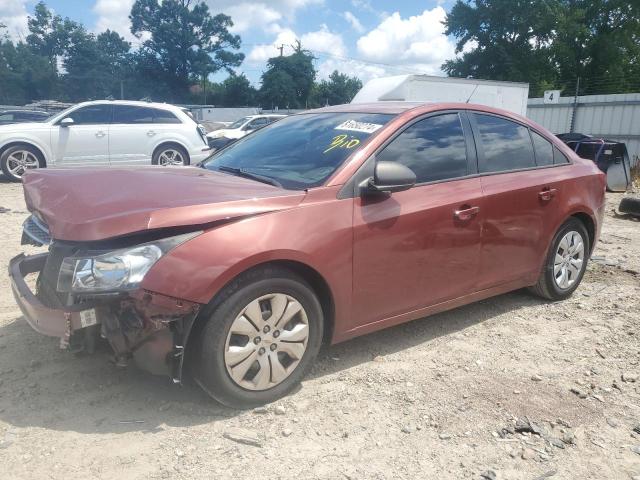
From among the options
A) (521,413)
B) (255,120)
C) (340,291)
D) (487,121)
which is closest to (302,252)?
(340,291)

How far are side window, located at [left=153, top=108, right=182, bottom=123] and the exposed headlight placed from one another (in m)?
9.97

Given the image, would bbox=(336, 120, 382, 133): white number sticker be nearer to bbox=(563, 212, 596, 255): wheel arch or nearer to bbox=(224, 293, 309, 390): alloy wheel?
bbox=(224, 293, 309, 390): alloy wheel

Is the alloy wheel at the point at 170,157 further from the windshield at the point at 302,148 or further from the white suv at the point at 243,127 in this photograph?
the windshield at the point at 302,148

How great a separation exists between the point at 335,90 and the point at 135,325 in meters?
74.3

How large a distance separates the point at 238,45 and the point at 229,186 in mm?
68887

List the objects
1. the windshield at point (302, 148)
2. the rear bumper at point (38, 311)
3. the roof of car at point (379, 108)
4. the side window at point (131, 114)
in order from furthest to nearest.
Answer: the side window at point (131, 114) < the roof of car at point (379, 108) < the windshield at point (302, 148) < the rear bumper at point (38, 311)

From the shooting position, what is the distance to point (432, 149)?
3809mm

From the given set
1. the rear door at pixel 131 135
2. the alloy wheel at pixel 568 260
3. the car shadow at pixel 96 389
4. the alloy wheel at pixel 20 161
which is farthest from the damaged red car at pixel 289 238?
the alloy wheel at pixel 20 161

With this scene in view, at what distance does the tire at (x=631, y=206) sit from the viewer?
9.08 metres

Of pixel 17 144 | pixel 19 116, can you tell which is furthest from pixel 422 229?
pixel 19 116

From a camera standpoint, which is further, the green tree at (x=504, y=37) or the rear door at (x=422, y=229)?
the green tree at (x=504, y=37)

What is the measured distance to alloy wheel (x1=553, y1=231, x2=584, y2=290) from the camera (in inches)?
185

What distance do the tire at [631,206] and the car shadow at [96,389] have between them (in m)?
6.72

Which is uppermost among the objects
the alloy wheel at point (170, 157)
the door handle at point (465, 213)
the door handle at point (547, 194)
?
the door handle at point (547, 194)
